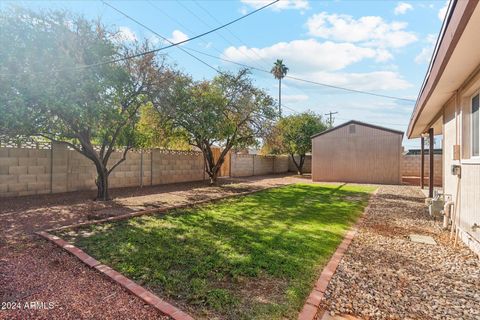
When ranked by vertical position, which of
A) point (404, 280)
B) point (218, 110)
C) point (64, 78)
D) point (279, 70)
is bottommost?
point (404, 280)

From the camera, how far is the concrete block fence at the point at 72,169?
8.12 m

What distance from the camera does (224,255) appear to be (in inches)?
158

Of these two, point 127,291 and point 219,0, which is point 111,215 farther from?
point 219,0

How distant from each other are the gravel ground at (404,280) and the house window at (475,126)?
1.71m

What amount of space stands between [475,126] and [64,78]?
850cm

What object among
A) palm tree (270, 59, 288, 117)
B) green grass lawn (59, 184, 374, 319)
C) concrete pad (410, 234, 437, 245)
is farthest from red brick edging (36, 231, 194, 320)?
palm tree (270, 59, 288, 117)

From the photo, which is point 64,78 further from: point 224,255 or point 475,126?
point 475,126

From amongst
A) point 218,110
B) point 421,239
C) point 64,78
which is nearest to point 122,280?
point 421,239

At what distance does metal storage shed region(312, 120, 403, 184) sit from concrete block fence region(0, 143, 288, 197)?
850 centimetres

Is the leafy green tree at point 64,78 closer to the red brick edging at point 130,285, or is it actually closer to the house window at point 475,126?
the red brick edging at point 130,285

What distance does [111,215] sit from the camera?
639 centimetres

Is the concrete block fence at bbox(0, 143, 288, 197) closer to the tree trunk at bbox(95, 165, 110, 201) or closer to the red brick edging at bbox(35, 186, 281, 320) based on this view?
the tree trunk at bbox(95, 165, 110, 201)

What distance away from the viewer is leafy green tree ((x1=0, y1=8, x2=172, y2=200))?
241 inches

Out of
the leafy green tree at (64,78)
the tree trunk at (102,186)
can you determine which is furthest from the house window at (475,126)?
the tree trunk at (102,186)
